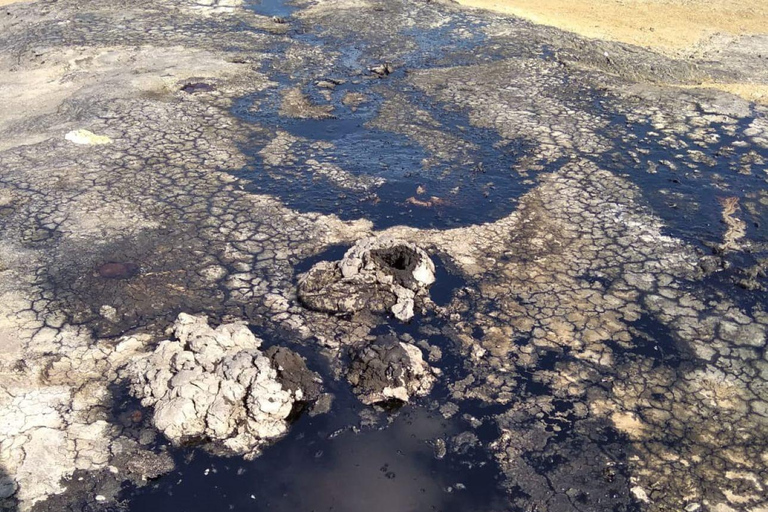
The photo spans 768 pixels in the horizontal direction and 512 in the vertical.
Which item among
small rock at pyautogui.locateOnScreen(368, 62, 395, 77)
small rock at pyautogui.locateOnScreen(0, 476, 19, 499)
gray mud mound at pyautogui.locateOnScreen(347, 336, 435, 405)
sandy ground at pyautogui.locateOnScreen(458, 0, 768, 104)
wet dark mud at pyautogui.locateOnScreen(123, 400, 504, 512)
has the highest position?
sandy ground at pyautogui.locateOnScreen(458, 0, 768, 104)

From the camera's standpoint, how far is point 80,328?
5746mm

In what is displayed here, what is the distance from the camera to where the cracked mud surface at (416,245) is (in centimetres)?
468

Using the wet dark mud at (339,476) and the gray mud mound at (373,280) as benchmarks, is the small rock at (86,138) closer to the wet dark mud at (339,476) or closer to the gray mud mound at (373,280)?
the gray mud mound at (373,280)

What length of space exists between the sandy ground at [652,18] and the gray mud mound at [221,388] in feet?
33.5

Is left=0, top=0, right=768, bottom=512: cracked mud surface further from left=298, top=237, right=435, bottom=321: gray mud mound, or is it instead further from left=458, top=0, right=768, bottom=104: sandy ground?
left=458, top=0, right=768, bottom=104: sandy ground

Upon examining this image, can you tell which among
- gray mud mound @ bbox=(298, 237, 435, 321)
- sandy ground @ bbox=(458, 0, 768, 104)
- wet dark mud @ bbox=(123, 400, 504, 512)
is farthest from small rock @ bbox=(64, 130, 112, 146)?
sandy ground @ bbox=(458, 0, 768, 104)

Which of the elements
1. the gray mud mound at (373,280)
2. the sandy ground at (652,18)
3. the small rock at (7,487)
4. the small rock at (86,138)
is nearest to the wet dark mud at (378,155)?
the gray mud mound at (373,280)

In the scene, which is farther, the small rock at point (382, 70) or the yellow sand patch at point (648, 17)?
the yellow sand patch at point (648, 17)

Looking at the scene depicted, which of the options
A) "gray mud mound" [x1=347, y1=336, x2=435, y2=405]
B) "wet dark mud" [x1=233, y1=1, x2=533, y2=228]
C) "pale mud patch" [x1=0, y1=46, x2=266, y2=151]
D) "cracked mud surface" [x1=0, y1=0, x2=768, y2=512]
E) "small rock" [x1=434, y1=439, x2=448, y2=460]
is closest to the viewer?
"cracked mud surface" [x1=0, y1=0, x2=768, y2=512]

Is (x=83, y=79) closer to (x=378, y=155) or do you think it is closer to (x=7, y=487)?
(x=378, y=155)

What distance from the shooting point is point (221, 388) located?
502cm

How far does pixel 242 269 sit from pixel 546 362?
120 inches

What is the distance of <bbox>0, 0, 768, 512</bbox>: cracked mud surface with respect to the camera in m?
4.68

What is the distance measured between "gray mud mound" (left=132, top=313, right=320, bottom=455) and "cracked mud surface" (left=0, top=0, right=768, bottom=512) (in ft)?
0.31
